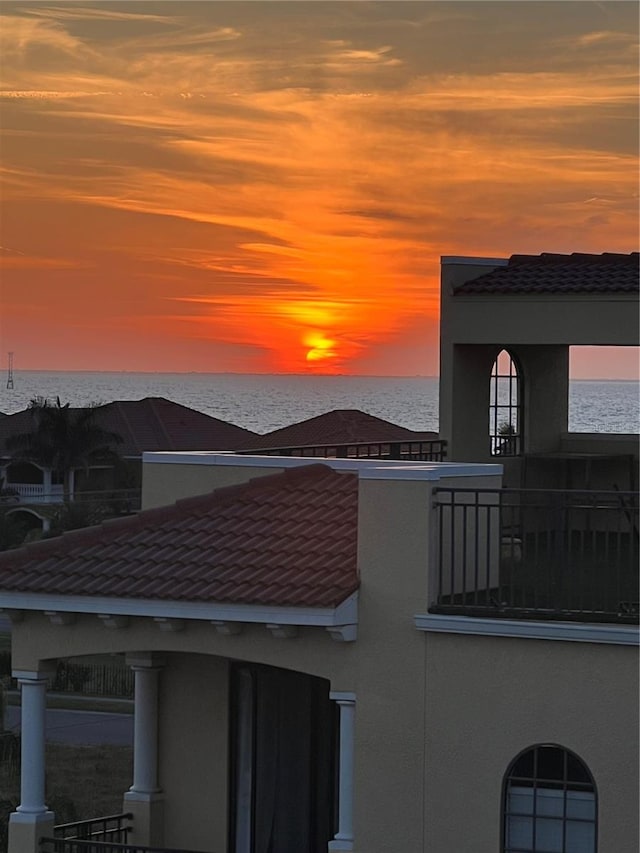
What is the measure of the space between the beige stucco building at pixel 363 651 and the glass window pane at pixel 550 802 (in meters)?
0.02

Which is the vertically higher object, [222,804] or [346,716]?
[346,716]

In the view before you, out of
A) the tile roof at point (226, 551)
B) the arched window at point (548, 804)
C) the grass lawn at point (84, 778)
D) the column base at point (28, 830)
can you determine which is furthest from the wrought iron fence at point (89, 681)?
the arched window at point (548, 804)

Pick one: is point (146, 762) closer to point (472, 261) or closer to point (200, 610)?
point (200, 610)

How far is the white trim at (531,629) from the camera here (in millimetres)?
11406

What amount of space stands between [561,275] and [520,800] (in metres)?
8.32

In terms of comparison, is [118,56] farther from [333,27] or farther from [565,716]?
[565,716]

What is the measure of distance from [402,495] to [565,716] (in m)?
2.00

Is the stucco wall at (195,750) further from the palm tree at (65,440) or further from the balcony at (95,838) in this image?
the palm tree at (65,440)

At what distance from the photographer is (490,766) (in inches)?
469

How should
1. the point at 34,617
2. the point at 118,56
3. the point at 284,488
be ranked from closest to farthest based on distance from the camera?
1. the point at 34,617
2. the point at 284,488
3. the point at 118,56

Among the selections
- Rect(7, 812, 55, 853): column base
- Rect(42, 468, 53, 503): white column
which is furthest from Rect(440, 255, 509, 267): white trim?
Rect(42, 468, 53, 503): white column

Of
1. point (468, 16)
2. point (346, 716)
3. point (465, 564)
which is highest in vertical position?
point (468, 16)

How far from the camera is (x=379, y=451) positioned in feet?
57.8

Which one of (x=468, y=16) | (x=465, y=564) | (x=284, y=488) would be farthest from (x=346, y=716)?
(x=468, y=16)
